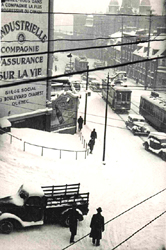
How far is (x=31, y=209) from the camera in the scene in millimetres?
9469

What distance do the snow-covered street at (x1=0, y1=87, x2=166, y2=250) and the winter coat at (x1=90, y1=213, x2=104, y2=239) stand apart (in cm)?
41

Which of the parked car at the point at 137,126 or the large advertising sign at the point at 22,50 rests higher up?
the large advertising sign at the point at 22,50

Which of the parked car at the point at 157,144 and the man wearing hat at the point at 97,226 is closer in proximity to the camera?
the man wearing hat at the point at 97,226

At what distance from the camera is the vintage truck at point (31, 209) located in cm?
930

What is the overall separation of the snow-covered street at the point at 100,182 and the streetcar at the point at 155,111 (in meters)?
2.66

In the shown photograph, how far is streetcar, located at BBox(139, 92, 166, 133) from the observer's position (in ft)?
72.5

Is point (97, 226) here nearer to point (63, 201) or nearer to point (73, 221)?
point (73, 221)

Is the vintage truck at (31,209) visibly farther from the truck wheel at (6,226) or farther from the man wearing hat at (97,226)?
the man wearing hat at (97,226)

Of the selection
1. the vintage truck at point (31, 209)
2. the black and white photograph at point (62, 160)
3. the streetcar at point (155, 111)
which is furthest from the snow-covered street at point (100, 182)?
the streetcar at point (155, 111)

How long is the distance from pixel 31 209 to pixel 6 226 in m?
0.71

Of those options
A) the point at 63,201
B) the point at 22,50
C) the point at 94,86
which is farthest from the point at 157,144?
the point at 94,86

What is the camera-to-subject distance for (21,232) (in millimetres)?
9625

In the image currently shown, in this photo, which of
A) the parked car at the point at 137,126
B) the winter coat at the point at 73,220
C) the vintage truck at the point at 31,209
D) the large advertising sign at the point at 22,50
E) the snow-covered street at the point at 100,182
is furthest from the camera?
the parked car at the point at 137,126

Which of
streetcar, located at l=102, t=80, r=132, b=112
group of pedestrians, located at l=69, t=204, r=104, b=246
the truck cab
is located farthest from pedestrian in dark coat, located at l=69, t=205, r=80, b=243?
streetcar, located at l=102, t=80, r=132, b=112
